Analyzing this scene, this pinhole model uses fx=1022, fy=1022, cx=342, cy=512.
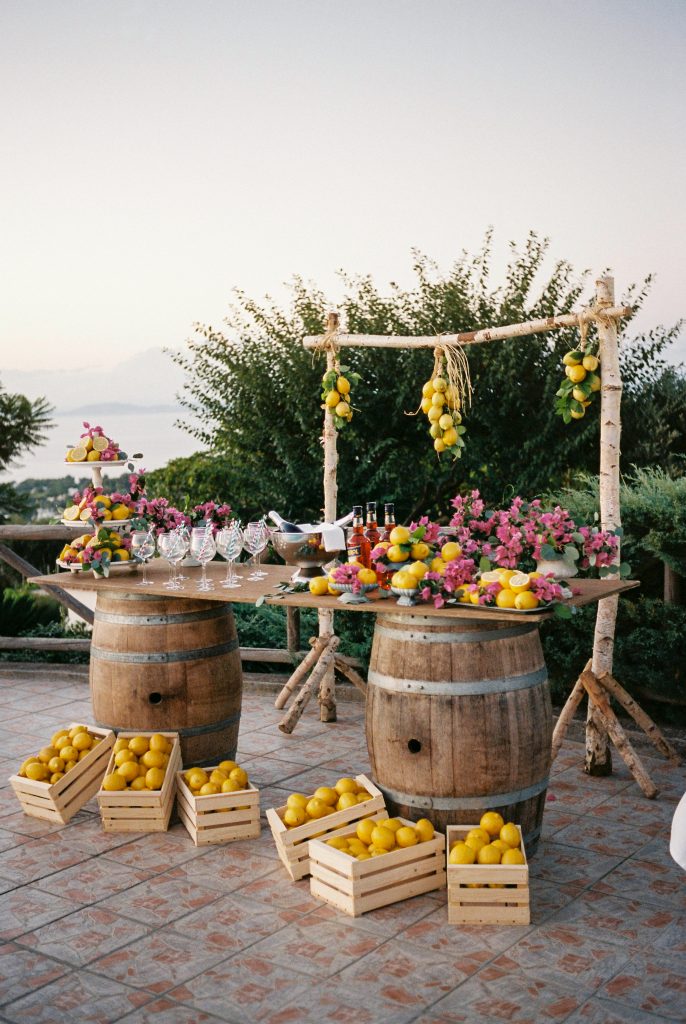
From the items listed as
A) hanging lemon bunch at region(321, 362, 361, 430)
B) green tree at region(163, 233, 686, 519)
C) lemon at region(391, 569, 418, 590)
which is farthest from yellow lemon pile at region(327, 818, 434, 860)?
green tree at region(163, 233, 686, 519)

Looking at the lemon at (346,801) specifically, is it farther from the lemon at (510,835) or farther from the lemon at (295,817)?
the lemon at (510,835)

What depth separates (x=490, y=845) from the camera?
354cm

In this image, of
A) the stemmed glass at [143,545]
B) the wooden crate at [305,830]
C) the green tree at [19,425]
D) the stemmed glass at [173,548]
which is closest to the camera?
the wooden crate at [305,830]

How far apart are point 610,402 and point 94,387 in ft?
25.9

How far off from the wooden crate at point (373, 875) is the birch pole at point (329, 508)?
7.61 ft

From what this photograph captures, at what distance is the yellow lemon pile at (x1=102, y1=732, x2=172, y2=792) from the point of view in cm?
438

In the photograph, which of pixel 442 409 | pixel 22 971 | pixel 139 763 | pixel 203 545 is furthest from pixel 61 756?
pixel 442 409

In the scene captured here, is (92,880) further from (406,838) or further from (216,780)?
(406,838)

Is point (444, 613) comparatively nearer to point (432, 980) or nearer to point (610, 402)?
point (432, 980)

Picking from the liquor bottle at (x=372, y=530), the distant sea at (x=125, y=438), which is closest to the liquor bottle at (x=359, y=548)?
the liquor bottle at (x=372, y=530)

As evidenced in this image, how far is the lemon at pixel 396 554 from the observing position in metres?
4.04

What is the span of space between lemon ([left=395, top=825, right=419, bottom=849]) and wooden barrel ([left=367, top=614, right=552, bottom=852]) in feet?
0.55

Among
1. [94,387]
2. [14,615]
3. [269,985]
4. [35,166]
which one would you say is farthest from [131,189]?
[269,985]

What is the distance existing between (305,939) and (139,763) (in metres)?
1.45
